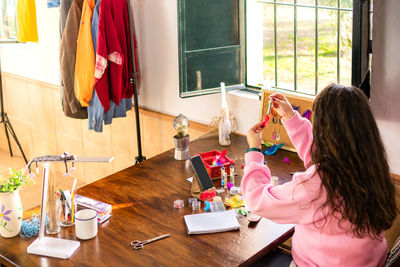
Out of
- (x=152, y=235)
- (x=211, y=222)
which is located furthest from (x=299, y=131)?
(x=152, y=235)

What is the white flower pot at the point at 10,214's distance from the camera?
2.21 metres

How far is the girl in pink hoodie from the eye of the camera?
6.19ft

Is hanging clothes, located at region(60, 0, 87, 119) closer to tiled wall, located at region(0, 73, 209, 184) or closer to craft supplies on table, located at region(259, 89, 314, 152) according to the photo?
tiled wall, located at region(0, 73, 209, 184)

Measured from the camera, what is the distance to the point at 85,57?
359 cm

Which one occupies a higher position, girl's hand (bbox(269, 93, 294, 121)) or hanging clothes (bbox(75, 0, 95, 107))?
hanging clothes (bbox(75, 0, 95, 107))

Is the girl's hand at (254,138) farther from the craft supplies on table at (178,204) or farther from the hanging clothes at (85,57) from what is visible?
the hanging clothes at (85,57)

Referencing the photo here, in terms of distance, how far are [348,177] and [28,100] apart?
12.9ft

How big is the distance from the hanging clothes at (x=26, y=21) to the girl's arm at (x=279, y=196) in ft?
9.53

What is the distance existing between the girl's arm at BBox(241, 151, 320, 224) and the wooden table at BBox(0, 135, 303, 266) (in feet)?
0.72

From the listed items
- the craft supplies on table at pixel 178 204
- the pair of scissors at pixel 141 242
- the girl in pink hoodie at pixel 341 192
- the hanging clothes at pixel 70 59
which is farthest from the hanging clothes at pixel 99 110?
the girl in pink hoodie at pixel 341 192

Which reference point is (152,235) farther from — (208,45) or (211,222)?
(208,45)

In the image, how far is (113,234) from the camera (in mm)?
2279

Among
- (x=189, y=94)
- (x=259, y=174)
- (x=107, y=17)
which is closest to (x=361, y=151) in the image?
(x=259, y=174)

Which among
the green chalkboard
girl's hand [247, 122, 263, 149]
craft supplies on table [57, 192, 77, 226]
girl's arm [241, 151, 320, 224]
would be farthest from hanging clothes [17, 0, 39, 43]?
girl's arm [241, 151, 320, 224]
